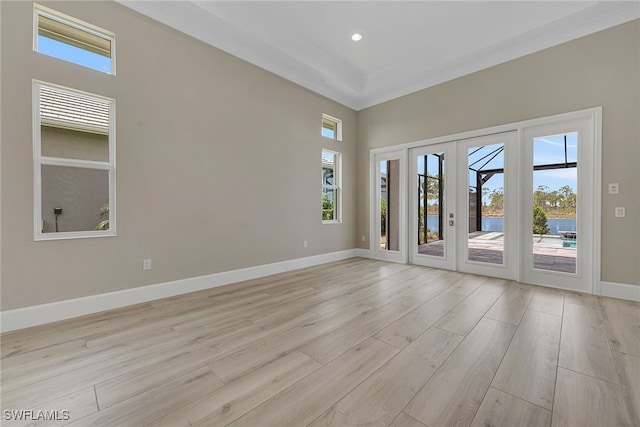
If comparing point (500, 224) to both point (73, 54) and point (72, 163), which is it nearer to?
point (72, 163)

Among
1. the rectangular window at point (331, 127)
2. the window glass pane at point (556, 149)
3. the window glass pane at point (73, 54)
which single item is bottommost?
the window glass pane at point (556, 149)

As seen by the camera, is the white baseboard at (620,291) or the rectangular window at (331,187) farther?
the rectangular window at (331,187)

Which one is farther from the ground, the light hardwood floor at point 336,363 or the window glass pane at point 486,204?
the window glass pane at point 486,204

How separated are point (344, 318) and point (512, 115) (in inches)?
157

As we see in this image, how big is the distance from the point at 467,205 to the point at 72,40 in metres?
5.72

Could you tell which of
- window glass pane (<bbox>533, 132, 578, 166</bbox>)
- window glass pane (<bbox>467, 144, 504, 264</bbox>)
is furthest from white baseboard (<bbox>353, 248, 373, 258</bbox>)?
window glass pane (<bbox>533, 132, 578, 166</bbox>)

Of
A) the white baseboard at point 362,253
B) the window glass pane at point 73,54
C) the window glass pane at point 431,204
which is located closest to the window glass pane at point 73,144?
the window glass pane at point 73,54

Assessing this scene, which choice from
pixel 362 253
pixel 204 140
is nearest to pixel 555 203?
pixel 362 253

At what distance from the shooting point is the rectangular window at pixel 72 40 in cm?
254

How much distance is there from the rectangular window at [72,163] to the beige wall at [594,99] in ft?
16.6

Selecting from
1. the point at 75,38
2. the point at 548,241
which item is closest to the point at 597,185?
the point at 548,241

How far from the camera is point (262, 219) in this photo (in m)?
4.25

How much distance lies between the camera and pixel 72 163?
266 centimetres

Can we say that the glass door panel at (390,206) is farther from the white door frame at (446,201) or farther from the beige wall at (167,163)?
the beige wall at (167,163)
